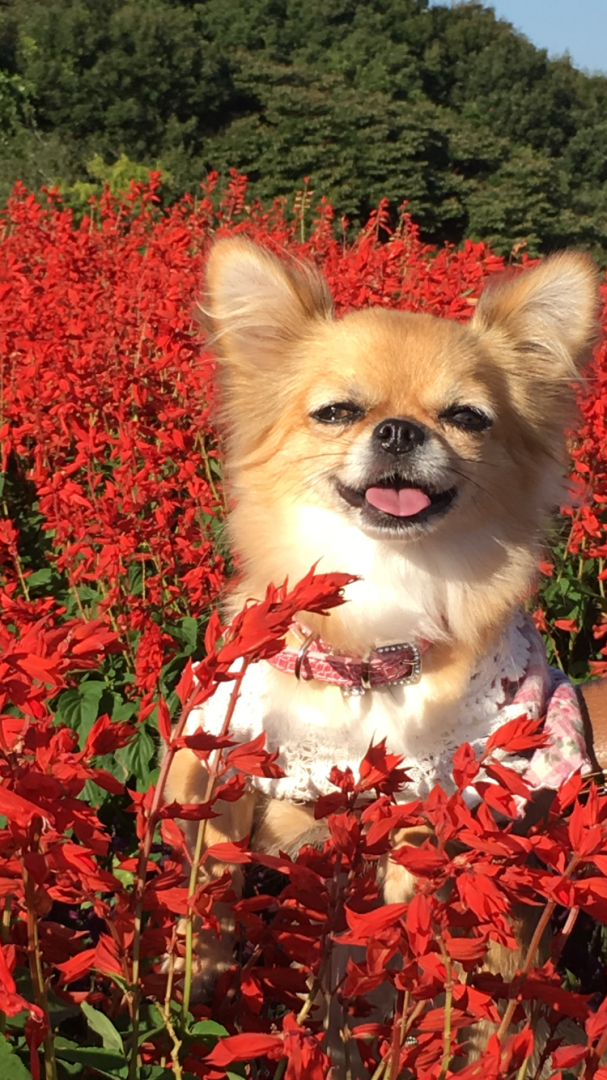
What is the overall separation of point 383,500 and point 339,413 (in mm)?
291

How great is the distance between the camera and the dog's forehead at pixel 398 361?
2639 millimetres

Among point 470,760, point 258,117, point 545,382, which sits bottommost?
point 470,760

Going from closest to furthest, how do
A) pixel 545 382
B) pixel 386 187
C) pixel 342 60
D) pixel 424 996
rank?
pixel 424 996 → pixel 545 382 → pixel 386 187 → pixel 342 60

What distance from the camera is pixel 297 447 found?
275 centimetres

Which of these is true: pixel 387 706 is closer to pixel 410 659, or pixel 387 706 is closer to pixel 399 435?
pixel 410 659

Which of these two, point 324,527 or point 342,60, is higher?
point 342,60

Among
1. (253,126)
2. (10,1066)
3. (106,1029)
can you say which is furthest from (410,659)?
(253,126)

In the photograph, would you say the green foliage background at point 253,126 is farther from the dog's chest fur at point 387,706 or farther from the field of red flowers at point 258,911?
the field of red flowers at point 258,911

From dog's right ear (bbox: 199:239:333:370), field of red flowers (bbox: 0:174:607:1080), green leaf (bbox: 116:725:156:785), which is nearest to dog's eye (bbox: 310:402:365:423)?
dog's right ear (bbox: 199:239:333:370)

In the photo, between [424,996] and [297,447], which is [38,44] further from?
[424,996]

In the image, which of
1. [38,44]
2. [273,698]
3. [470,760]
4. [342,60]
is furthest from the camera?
[342,60]

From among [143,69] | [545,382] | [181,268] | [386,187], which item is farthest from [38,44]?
[545,382]

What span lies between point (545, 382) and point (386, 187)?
66.2 ft

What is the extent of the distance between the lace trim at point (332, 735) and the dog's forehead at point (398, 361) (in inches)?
31.7
